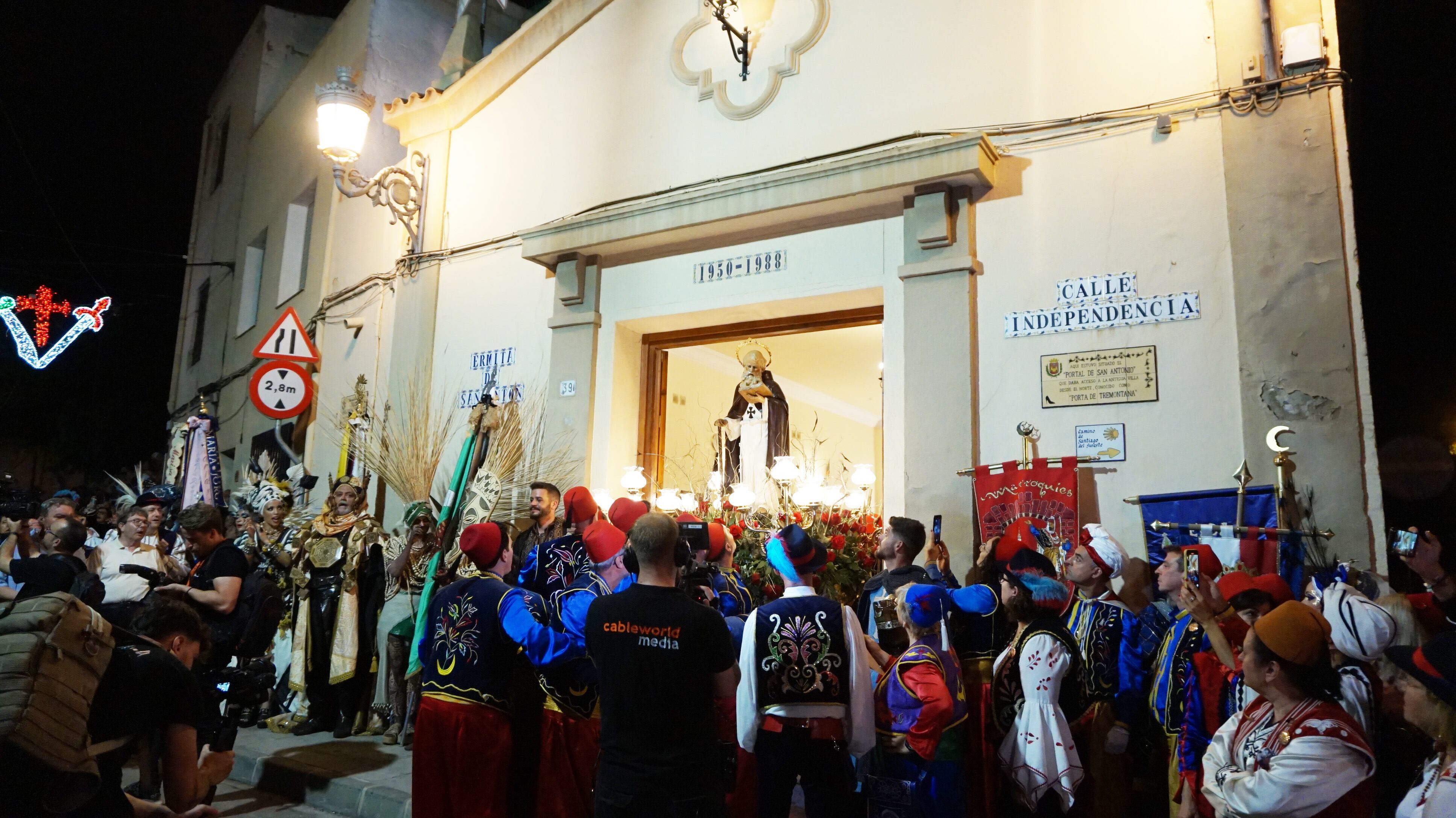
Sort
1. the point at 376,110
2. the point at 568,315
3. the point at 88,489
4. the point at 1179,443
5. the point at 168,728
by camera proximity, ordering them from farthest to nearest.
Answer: the point at 88,489 < the point at 376,110 < the point at 568,315 < the point at 1179,443 < the point at 168,728

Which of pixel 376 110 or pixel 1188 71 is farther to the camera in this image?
pixel 376 110

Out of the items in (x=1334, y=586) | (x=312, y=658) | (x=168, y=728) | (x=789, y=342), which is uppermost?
(x=789, y=342)

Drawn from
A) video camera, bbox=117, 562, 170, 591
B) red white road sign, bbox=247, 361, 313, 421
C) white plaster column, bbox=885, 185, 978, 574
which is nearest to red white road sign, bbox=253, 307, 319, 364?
red white road sign, bbox=247, 361, 313, 421

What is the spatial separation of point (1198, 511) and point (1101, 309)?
5.36 ft

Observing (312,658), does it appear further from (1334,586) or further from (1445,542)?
(1445,542)

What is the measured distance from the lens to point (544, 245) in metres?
9.61

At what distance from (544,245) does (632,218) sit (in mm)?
1103

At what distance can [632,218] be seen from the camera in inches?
356

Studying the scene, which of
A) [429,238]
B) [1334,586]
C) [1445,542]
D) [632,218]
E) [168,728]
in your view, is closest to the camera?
[168,728]

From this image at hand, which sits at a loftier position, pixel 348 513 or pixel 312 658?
pixel 348 513

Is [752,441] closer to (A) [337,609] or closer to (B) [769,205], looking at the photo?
(B) [769,205]

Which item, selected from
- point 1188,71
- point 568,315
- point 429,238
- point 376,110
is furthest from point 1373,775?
point 376,110

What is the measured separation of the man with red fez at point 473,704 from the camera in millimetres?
4871

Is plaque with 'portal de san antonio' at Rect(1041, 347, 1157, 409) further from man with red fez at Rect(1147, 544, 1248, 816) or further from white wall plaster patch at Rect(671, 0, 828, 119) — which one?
white wall plaster patch at Rect(671, 0, 828, 119)
